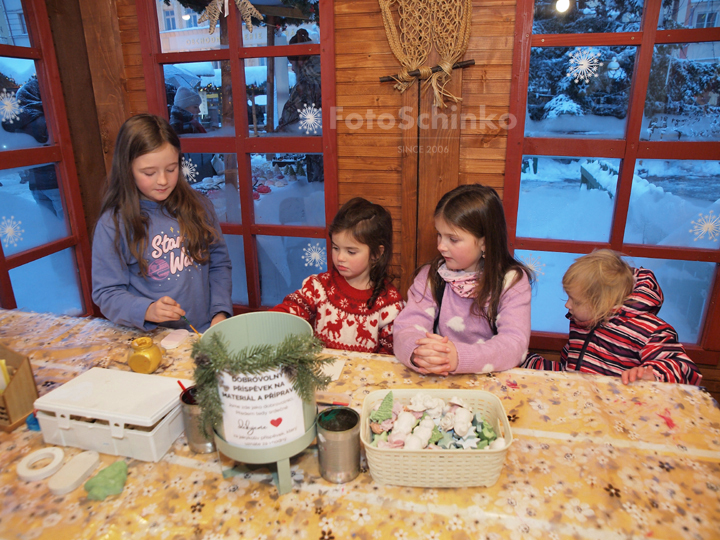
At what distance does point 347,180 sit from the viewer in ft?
7.64

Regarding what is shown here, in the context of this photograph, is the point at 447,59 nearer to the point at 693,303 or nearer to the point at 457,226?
the point at 457,226

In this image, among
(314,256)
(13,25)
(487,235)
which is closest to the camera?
(487,235)

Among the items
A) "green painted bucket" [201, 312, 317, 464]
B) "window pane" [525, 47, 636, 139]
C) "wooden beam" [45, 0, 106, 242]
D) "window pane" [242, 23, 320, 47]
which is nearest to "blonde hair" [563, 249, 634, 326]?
"window pane" [525, 47, 636, 139]

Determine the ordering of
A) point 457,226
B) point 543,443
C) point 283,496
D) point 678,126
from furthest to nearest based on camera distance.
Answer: point 678,126
point 457,226
point 543,443
point 283,496

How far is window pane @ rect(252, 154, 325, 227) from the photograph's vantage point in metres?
2.43

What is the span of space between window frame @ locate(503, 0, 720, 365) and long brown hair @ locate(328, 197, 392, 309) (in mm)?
843

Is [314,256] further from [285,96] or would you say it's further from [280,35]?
[280,35]

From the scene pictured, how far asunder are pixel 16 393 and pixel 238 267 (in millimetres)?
1729

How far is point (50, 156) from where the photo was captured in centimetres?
228

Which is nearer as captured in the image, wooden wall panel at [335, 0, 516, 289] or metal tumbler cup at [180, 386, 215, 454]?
metal tumbler cup at [180, 386, 215, 454]

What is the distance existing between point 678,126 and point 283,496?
2.17 metres

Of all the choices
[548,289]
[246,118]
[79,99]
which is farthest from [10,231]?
[548,289]

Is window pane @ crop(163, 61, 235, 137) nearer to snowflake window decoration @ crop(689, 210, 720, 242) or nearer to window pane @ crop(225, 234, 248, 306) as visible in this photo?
window pane @ crop(225, 234, 248, 306)

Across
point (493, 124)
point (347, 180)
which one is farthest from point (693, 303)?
point (347, 180)
